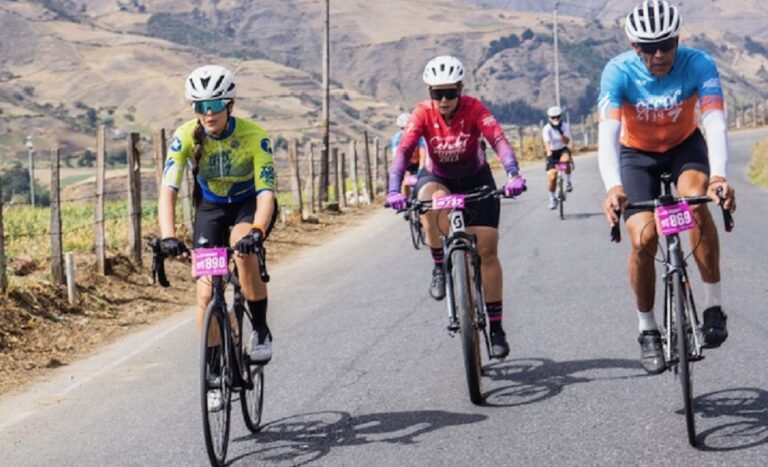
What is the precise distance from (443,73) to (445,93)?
145 mm

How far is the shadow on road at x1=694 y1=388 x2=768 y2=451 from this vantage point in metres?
5.85

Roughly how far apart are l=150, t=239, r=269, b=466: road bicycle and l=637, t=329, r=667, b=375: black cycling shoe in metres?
2.16

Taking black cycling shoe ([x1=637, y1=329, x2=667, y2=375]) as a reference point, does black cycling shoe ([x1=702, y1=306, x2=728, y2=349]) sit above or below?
above

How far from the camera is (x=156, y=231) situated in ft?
63.6

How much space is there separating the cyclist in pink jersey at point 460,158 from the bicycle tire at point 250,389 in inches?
58.5

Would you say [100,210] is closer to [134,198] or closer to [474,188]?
[134,198]

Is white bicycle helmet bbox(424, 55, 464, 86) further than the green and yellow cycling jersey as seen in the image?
Yes

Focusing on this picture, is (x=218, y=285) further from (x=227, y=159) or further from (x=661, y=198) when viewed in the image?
(x=661, y=198)

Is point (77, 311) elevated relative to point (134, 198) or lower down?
lower down

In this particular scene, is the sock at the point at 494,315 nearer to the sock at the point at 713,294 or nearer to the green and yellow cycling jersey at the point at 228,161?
the sock at the point at 713,294

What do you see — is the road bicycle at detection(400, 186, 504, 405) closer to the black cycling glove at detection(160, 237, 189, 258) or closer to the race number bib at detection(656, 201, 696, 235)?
the race number bib at detection(656, 201, 696, 235)

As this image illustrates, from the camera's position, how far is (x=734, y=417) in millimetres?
6352

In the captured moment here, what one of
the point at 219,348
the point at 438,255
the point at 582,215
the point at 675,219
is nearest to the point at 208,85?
the point at 219,348

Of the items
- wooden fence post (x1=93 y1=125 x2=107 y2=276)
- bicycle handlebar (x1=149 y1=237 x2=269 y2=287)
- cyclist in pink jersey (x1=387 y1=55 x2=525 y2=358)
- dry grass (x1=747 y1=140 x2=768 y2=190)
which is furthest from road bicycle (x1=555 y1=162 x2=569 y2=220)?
bicycle handlebar (x1=149 y1=237 x2=269 y2=287)
